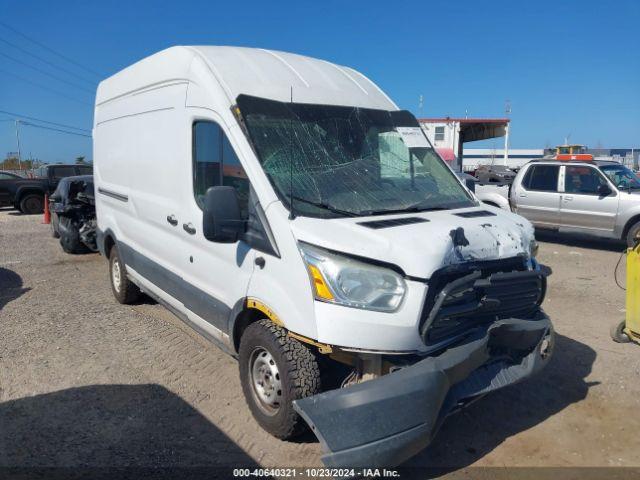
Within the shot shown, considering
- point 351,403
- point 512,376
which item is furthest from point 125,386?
point 512,376

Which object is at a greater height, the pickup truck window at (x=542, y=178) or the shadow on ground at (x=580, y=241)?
the pickup truck window at (x=542, y=178)

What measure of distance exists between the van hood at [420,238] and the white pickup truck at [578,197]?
7.61m

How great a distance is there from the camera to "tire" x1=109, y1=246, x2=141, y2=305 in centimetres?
641

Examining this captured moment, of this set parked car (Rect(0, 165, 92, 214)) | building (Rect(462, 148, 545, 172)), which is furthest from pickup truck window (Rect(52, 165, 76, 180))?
building (Rect(462, 148, 545, 172))

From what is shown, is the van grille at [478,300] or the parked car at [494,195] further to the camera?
the parked car at [494,195]

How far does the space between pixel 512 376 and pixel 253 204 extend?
1997mm

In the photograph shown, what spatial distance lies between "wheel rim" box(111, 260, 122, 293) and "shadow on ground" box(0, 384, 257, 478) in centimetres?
237

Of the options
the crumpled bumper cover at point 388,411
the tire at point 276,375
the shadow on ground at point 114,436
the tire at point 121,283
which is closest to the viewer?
the crumpled bumper cover at point 388,411

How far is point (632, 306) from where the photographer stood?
16.2 ft

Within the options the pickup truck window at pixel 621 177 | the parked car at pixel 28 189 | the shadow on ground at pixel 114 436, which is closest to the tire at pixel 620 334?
the shadow on ground at pixel 114 436

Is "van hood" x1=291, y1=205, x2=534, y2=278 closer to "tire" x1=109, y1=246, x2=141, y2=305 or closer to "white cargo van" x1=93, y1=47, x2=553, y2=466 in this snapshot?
"white cargo van" x1=93, y1=47, x2=553, y2=466

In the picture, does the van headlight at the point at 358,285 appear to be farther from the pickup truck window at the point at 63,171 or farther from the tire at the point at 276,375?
the pickup truck window at the point at 63,171

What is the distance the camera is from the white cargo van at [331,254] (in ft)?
9.70

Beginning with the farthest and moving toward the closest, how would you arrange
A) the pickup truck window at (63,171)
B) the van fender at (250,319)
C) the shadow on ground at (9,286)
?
1. the pickup truck window at (63,171)
2. the shadow on ground at (9,286)
3. the van fender at (250,319)
